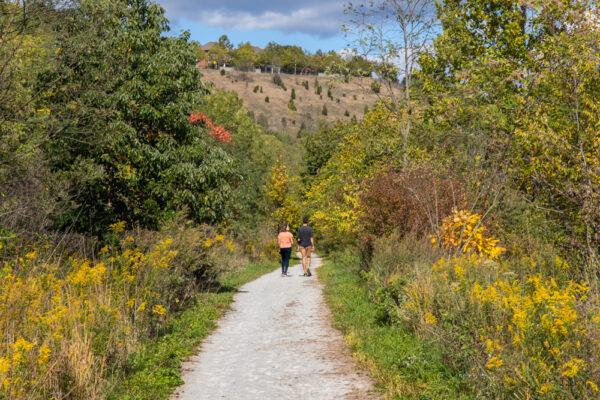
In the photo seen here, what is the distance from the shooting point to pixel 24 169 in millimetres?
10312

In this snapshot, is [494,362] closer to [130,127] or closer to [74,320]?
[74,320]

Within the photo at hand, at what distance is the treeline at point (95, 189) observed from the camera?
6.42 metres

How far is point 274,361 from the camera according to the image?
8.40 meters

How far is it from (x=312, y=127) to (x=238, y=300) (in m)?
128

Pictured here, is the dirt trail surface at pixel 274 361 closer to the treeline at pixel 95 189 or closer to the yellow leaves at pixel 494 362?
the treeline at pixel 95 189

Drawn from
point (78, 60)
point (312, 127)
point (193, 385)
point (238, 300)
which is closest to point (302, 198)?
point (238, 300)

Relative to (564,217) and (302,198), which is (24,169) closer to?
(564,217)

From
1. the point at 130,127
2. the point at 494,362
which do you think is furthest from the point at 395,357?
the point at 130,127

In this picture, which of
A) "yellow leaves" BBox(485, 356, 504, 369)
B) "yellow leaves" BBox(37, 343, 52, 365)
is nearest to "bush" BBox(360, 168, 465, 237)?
"yellow leaves" BBox(485, 356, 504, 369)

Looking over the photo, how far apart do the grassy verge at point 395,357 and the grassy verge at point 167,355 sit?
8.12ft

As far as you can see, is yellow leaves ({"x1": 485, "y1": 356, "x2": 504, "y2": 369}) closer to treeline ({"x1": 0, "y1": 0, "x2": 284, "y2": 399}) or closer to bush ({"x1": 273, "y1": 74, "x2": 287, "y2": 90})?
treeline ({"x1": 0, "y1": 0, "x2": 284, "y2": 399})

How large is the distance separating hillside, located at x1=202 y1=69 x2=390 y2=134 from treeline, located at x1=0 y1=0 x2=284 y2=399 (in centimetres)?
11630

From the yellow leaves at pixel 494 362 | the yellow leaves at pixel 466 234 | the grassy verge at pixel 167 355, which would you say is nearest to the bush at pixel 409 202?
the yellow leaves at pixel 466 234

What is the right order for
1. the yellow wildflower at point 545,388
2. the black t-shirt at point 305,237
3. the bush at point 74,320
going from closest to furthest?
the yellow wildflower at point 545,388 < the bush at point 74,320 < the black t-shirt at point 305,237
